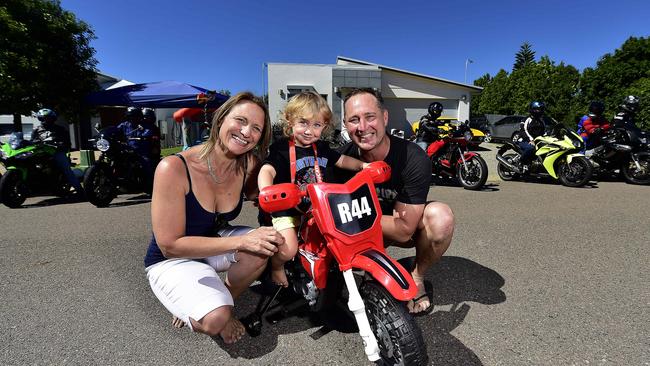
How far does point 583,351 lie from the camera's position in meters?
1.98

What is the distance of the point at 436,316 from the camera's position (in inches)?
94.5

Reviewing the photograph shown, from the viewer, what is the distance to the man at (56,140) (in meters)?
6.23

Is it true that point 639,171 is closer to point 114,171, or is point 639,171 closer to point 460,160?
point 460,160

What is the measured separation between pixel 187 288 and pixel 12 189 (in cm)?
571

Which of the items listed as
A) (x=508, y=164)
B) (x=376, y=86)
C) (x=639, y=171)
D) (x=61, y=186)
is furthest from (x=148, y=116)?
(x=376, y=86)

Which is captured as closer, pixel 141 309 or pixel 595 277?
pixel 141 309

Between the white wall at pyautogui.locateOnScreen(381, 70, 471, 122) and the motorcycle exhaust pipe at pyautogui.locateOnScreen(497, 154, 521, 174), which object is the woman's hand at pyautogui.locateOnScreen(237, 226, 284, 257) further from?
the white wall at pyautogui.locateOnScreen(381, 70, 471, 122)

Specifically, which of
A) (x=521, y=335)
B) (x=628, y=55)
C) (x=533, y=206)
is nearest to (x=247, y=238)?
(x=521, y=335)

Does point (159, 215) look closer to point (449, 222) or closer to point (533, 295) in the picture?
point (449, 222)

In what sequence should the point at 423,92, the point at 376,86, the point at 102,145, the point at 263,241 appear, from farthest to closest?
the point at 423,92, the point at 376,86, the point at 102,145, the point at 263,241

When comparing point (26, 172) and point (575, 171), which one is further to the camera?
point (575, 171)

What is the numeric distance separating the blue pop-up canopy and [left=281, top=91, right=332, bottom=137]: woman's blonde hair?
6.90m

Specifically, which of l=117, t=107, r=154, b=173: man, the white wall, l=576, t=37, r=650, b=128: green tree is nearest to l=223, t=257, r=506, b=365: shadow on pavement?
l=117, t=107, r=154, b=173: man

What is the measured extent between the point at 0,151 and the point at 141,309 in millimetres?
5509
